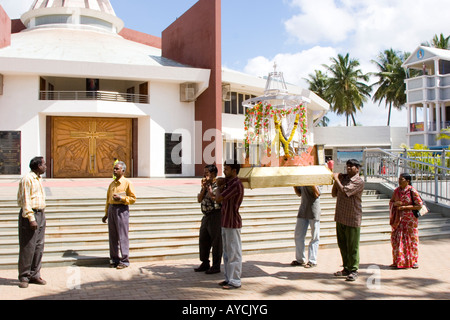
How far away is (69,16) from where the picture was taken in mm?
23719

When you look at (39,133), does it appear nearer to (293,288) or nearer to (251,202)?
(251,202)

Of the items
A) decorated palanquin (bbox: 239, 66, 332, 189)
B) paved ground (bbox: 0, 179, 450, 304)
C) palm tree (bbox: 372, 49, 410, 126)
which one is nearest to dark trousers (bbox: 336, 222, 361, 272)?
paved ground (bbox: 0, 179, 450, 304)

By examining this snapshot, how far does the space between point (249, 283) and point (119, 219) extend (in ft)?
7.40

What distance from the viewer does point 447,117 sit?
3216cm

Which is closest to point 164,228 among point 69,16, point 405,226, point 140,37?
point 405,226

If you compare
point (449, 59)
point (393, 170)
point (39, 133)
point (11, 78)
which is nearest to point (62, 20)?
point (11, 78)

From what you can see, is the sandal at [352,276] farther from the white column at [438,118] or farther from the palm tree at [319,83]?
the palm tree at [319,83]

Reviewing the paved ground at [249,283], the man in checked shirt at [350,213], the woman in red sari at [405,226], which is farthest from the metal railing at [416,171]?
the man in checked shirt at [350,213]

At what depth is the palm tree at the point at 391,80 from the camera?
4272 centimetres

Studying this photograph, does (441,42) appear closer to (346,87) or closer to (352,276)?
(346,87)

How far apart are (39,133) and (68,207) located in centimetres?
1096

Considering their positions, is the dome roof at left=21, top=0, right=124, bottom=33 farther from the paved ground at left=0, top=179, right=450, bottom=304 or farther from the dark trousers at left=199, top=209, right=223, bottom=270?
the dark trousers at left=199, top=209, right=223, bottom=270

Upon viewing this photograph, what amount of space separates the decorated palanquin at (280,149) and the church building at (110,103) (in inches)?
483

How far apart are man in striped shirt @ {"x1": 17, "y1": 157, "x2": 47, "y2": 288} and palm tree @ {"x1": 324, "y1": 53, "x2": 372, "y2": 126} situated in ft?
138
